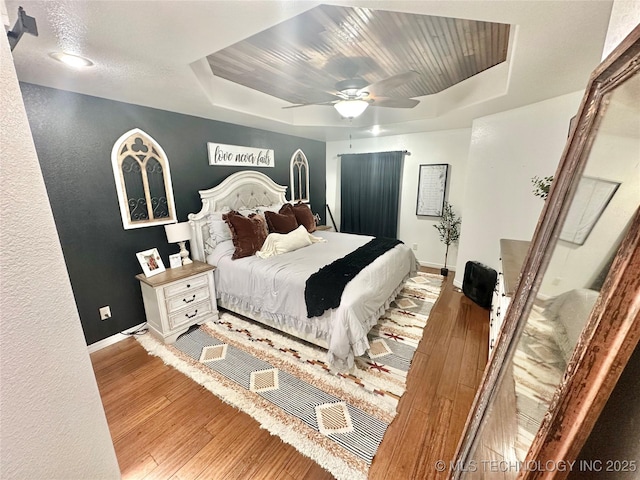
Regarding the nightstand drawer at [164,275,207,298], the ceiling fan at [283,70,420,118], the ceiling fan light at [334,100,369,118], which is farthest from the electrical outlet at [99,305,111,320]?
the ceiling fan light at [334,100,369,118]

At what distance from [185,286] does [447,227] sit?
12.9 feet

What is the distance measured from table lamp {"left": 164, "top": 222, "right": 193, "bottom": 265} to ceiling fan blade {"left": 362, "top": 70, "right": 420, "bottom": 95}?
2.19 metres

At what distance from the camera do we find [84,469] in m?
0.65

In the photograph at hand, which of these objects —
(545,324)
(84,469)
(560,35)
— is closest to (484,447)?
(545,324)

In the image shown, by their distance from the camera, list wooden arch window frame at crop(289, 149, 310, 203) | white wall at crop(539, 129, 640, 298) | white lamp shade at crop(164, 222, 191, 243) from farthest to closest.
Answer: wooden arch window frame at crop(289, 149, 310, 203) < white lamp shade at crop(164, 222, 191, 243) < white wall at crop(539, 129, 640, 298)

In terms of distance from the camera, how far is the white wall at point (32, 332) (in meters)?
0.47

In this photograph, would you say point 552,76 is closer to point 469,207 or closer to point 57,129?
point 469,207

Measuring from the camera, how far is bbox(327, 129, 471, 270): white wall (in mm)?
4016

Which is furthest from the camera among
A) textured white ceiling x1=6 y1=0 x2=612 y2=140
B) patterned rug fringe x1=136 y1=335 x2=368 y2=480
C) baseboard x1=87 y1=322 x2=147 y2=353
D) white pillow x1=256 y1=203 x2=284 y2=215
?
white pillow x1=256 y1=203 x2=284 y2=215

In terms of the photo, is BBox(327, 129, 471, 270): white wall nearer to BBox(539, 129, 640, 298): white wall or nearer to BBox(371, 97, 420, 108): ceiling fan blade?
BBox(371, 97, 420, 108): ceiling fan blade

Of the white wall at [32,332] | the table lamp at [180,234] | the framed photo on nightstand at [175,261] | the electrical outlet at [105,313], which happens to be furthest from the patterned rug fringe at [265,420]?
the white wall at [32,332]

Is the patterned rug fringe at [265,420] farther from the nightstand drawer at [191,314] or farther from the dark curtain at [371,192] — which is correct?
the dark curtain at [371,192]

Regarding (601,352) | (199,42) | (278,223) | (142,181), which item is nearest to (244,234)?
(278,223)

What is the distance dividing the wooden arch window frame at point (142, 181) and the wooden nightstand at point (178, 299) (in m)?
0.60
